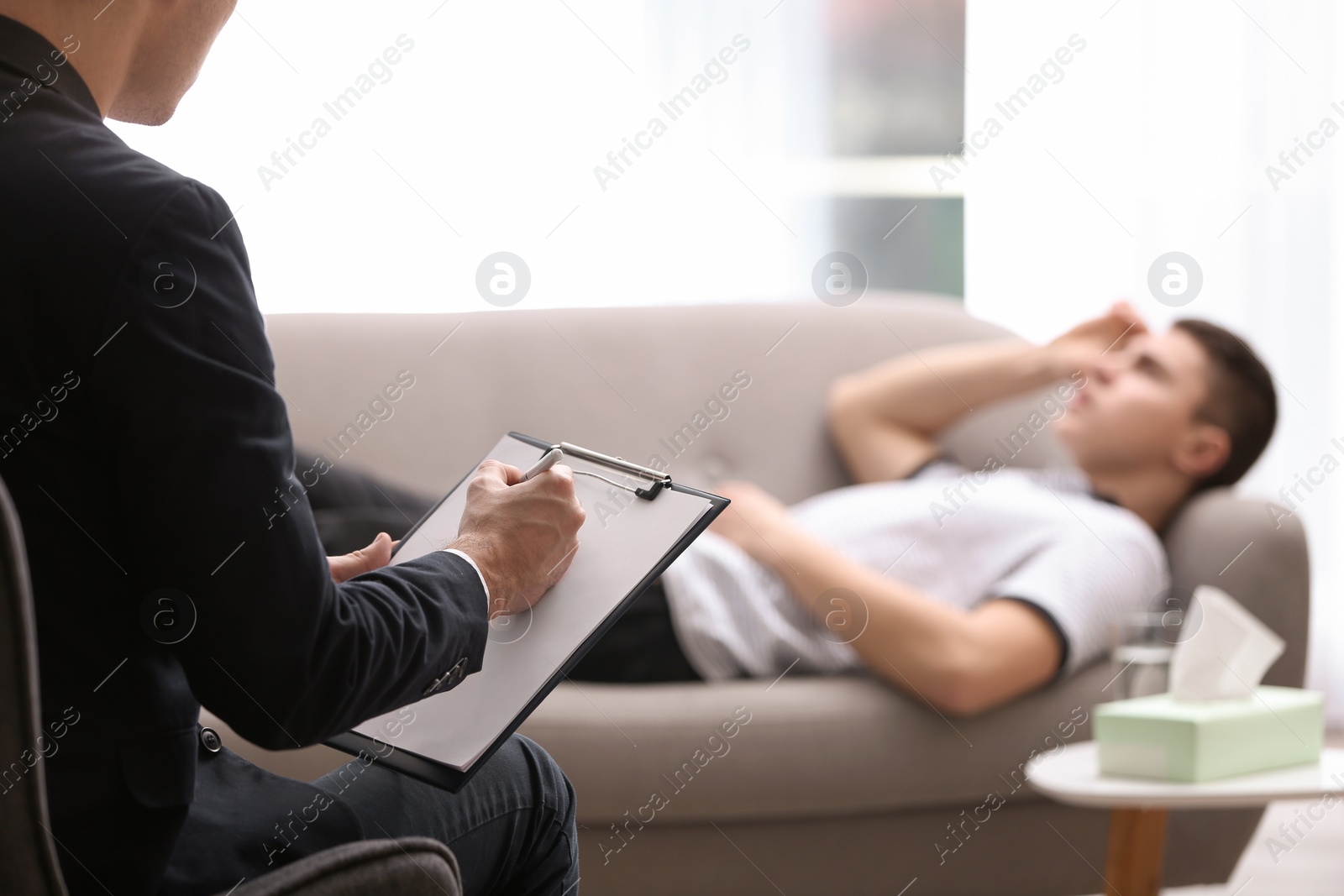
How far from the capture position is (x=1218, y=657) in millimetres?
1282

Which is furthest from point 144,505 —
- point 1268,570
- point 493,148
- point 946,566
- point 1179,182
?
point 1179,182

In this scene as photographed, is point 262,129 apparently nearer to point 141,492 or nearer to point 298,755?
point 298,755

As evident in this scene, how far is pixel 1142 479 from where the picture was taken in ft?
5.84

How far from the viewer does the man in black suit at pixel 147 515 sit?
0.56 m

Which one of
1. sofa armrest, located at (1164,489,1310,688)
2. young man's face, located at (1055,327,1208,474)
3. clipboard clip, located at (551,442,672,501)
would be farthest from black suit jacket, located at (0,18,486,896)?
young man's face, located at (1055,327,1208,474)

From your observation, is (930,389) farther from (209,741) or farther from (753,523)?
(209,741)

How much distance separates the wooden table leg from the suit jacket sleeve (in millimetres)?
990

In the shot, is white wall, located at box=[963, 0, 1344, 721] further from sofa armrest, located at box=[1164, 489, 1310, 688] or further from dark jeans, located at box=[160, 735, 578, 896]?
dark jeans, located at box=[160, 735, 578, 896]

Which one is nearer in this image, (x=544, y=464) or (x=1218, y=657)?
(x=544, y=464)

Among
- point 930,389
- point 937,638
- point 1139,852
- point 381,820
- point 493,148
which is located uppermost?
point 493,148

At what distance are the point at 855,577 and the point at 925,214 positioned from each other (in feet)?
5.28

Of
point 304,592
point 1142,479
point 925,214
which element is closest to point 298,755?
point 304,592

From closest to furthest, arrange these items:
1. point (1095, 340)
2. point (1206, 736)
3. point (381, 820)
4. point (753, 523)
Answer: point (381, 820), point (1206, 736), point (753, 523), point (1095, 340)

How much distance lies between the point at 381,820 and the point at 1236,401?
1518 millimetres
